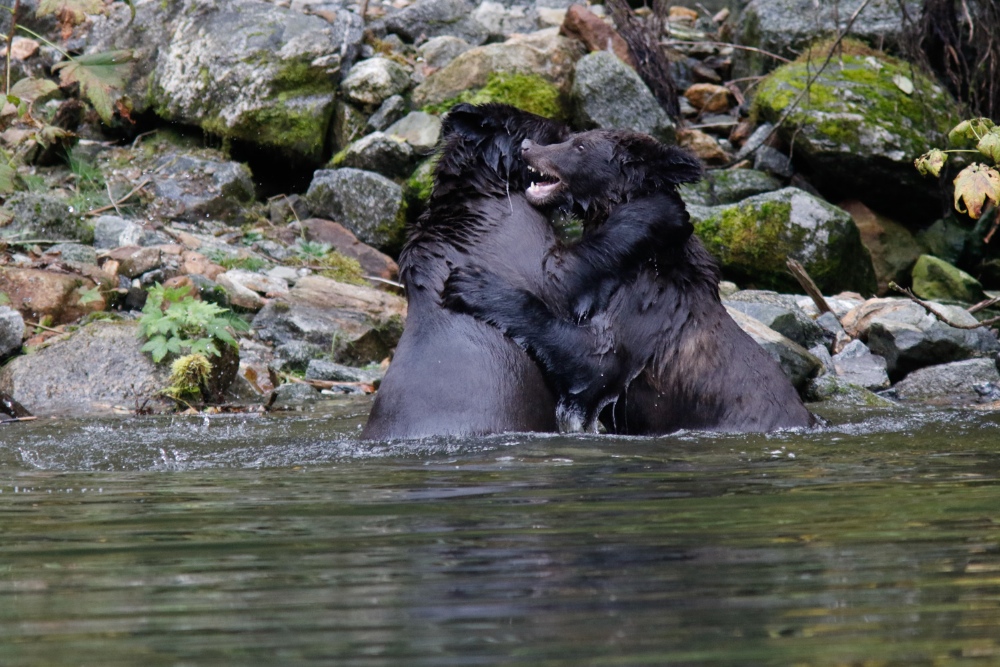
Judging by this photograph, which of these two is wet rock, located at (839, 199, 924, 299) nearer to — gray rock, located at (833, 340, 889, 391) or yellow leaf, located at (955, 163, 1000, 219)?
gray rock, located at (833, 340, 889, 391)

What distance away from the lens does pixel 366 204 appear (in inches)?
453

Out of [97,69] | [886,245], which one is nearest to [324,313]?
[97,69]

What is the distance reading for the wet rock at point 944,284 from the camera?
37.5 feet

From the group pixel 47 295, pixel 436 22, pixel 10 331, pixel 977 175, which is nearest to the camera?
pixel 977 175

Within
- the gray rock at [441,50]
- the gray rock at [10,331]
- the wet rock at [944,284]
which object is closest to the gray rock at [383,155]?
the gray rock at [441,50]

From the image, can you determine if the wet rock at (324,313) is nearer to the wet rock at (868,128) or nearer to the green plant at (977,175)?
the green plant at (977,175)

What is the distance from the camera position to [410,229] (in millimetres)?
5676

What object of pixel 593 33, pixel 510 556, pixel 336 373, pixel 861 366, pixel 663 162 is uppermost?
pixel 593 33

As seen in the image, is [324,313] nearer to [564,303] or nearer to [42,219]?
[42,219]

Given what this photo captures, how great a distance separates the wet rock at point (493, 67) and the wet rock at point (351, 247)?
6.53 ft

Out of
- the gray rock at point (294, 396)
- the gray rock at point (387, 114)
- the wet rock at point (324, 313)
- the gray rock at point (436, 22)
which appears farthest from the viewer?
the gray rock at point (436, 22)

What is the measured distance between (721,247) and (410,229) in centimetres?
601

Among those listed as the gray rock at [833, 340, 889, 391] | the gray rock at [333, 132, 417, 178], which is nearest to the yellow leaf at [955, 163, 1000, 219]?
the gray rock at [833, 340, 889, 391]

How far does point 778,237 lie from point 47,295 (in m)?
6.26
